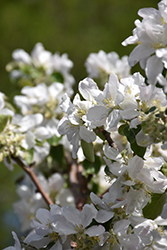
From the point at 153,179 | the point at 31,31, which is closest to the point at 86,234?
the point at 153,179

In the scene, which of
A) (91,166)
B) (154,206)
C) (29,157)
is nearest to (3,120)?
(29,157)

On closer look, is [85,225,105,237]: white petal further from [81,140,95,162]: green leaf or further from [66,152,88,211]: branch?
[66,152,88,211]: branch

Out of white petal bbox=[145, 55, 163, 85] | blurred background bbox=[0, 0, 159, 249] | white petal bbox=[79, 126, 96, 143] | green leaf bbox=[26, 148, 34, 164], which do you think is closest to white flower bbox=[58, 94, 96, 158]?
white petal bbox=[79, 126, 96, 143]

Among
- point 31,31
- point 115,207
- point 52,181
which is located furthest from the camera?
point 31,31

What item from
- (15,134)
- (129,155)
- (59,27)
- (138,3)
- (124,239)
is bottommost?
(124,239)

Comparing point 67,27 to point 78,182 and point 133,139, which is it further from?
point 133,139

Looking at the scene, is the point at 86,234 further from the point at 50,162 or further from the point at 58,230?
the point at 50,162
